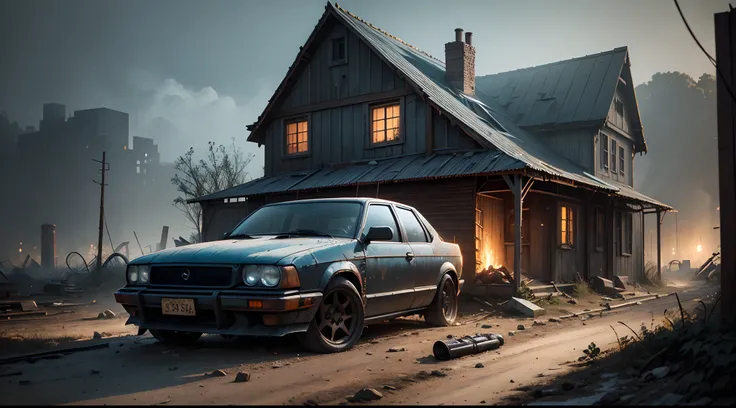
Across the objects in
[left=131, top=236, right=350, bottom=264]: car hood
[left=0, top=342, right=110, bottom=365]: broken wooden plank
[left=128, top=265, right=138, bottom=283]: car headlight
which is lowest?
[left=0, top=342, right=110, bottom=365]: broken wooden plank

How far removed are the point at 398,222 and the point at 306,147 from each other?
39.5ft

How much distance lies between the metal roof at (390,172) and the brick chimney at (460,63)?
5.06 metres

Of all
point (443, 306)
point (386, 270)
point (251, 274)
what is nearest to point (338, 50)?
point (443, 306)

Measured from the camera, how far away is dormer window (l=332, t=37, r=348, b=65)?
1882 centimetres

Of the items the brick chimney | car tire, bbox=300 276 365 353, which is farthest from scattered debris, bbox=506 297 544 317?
the brick chimney

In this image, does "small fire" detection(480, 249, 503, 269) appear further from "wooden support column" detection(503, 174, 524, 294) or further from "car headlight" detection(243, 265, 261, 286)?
→ "car headlight" detection(243, 265, 261, 286)

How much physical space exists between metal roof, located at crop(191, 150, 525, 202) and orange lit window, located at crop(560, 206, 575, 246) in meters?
4.40

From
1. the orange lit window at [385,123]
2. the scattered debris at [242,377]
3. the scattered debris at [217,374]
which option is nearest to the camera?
the scattered debris at [242,377]

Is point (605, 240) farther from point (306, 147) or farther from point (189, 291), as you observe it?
point (189, 291)

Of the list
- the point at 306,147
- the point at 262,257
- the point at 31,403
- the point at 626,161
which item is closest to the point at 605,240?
the point at 626,161

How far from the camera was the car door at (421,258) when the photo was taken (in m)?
8.01

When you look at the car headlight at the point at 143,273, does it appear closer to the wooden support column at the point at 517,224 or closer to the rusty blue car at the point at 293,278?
the rusty blue car at the point at 293,278

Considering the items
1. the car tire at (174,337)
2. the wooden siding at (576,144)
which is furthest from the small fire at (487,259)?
the car tire at (174,337)

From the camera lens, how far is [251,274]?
19.5ft
